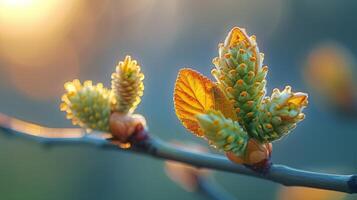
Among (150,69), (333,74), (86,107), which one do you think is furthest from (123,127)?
(150,69)

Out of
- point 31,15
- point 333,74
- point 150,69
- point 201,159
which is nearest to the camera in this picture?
point 201,159

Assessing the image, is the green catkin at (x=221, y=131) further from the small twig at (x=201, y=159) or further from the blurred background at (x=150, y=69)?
the blurred background at (x=150, y=69)

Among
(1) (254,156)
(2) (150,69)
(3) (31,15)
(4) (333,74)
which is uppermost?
(2) (150,69)

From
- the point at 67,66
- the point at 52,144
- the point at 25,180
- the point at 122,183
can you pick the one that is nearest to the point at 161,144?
the point at 52,144

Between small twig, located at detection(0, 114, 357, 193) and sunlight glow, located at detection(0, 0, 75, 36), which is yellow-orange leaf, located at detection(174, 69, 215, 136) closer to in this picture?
small twig, located at detection(0, 114, 357, 193)

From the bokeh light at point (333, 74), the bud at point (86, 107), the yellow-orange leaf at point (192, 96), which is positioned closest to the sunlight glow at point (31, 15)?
the bokeh light at point (333, 74)

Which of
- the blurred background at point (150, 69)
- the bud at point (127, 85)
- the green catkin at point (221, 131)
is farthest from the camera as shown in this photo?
the blurred background at point (150, 69)

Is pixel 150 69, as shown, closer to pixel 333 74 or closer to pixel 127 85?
pixel 333 74
